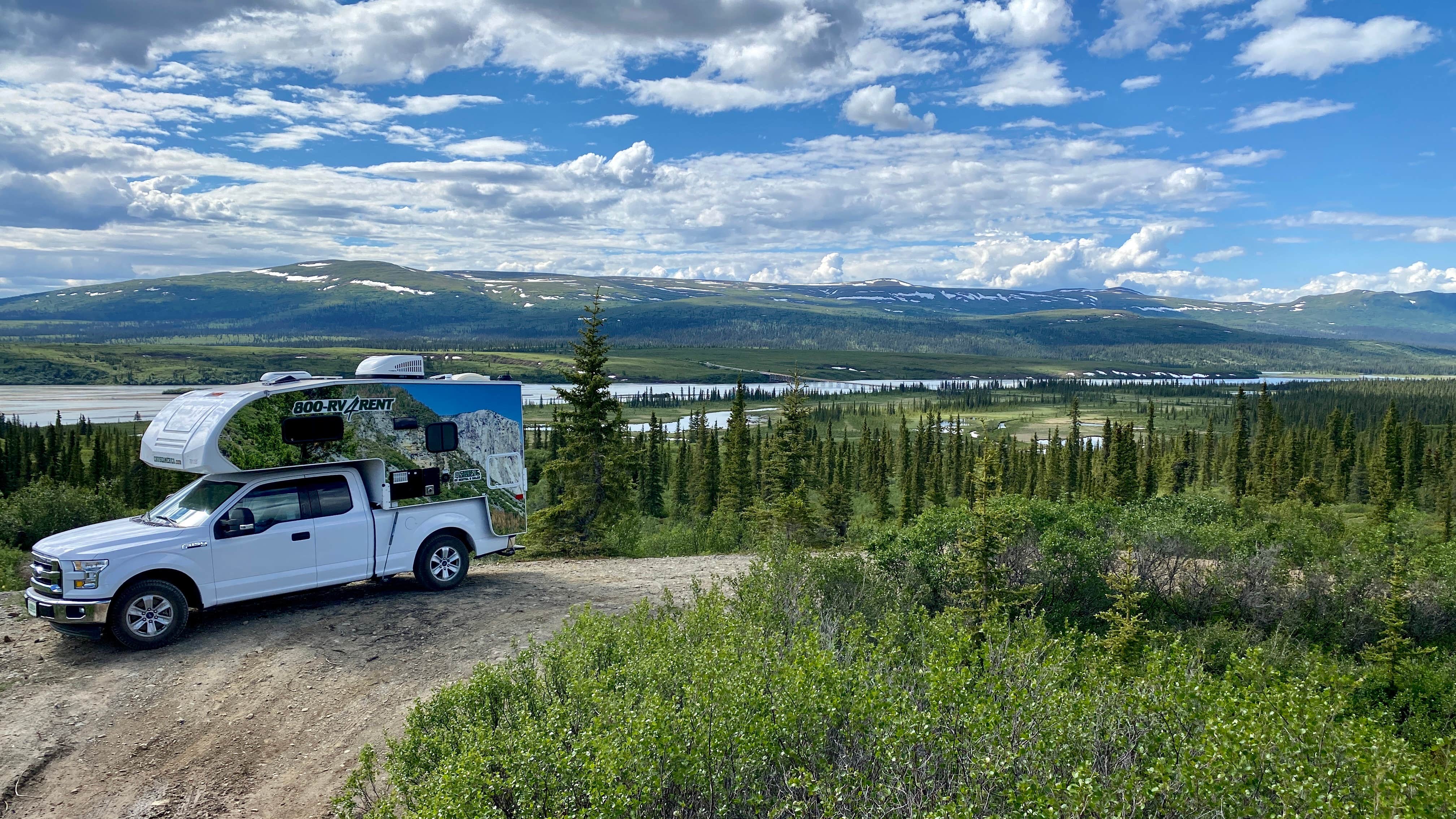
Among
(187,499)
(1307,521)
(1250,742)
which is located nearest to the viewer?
(1250,742)

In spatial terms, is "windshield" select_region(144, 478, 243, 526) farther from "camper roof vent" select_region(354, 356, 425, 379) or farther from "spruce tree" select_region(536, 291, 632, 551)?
"spruce tree" select_region(536, 291, 632, 551)

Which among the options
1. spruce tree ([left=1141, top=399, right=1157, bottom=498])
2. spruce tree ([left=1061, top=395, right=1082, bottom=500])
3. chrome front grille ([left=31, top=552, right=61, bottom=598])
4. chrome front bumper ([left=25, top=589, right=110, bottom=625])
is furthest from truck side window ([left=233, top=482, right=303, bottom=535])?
spruce tree ([left=1061, top=395, right=1082, bottom=500])

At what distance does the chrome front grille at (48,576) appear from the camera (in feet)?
34.5

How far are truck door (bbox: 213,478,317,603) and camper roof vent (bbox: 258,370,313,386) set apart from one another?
63.9 inches

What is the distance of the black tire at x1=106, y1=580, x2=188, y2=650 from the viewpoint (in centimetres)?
1064

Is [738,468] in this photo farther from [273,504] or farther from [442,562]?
[273,504]

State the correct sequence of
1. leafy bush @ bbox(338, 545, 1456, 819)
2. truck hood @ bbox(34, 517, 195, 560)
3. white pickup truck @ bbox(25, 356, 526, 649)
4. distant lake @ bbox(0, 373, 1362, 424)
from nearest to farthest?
leafy bush @ bbox(338, 545, 1456, 819), truck hood @ bbox(34, 517, 195, 560), white pickup truck @ bbox(25, 356, 526, 649), distant lake @ bbox(0, 373, 1362, 424)

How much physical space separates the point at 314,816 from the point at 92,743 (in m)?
3.25

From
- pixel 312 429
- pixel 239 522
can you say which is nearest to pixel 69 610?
pixel 239 522

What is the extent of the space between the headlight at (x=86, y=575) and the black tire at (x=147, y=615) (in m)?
0.35

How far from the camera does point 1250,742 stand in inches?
222

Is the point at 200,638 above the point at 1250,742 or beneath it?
beneath

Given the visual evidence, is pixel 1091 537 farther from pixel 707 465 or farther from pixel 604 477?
pixel 707 465

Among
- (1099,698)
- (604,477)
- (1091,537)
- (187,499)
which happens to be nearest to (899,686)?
(1099,698)
